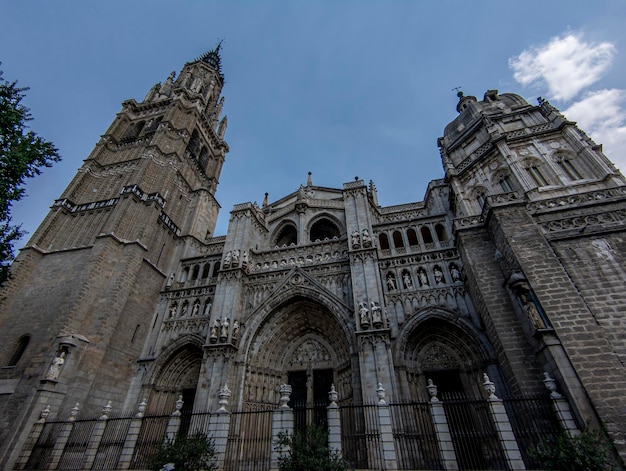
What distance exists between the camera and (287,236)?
20.6 metres

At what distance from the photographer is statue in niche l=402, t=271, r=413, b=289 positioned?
43.7ft

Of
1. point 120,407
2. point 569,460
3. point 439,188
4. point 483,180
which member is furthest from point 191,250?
point 569,460

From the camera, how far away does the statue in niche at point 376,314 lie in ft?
38.1

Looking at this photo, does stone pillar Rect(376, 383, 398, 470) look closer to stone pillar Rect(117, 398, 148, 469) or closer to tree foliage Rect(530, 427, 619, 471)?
tree foliage Rect(530, 427, 619, 471)

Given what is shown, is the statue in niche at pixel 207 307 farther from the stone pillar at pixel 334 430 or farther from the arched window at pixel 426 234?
the arched window at pixel 426 234

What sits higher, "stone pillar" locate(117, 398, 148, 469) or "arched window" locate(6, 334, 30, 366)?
"arched window" locate(6, 334, 30, 366)

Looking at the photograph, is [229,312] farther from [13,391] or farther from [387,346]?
[13,391]

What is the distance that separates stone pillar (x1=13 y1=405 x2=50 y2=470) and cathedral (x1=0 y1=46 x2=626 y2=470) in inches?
1.4

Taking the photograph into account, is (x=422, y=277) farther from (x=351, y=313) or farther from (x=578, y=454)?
(x=578, y=454)

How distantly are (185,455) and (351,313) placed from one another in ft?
24.7

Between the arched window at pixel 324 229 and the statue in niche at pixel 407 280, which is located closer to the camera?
the statue in niche at pixel 407 280

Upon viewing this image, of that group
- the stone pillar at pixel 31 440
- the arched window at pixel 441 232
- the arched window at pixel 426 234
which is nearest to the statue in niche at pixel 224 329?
the stone pillar at pixel 31 440

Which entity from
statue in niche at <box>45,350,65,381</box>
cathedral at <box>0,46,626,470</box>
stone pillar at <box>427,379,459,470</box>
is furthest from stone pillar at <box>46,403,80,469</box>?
stone pillar at <box>427,379,459,470</box>

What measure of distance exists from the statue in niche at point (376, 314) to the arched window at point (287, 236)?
927 centimetres
